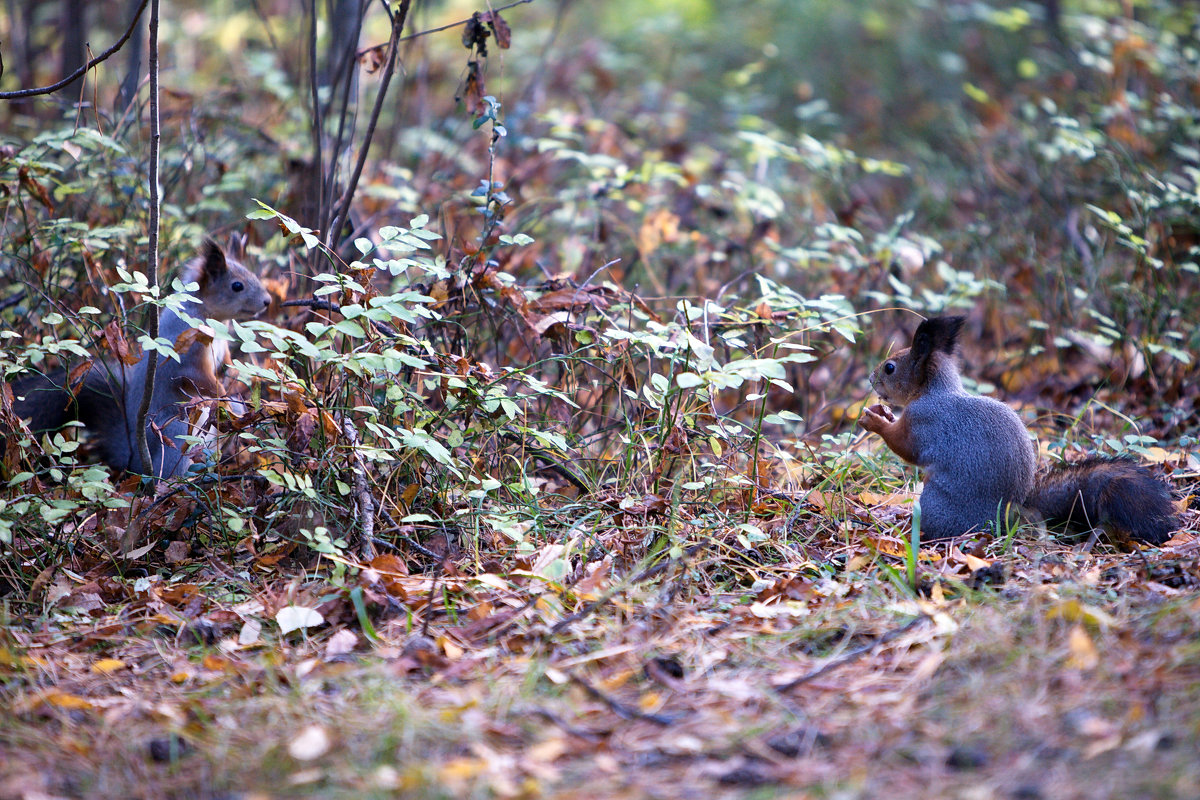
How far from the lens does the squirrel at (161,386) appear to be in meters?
3.91

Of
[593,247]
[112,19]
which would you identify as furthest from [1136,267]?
[112,19]

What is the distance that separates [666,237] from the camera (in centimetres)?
515

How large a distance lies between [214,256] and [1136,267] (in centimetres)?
449

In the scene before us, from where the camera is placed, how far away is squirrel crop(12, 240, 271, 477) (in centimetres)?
391

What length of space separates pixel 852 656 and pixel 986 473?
1243mm

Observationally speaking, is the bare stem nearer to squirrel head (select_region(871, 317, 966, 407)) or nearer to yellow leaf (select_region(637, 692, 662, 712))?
yellow leaf (select_region(637, 692, 662, 712))

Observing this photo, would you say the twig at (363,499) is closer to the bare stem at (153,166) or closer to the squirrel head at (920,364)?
the bare stem at (153,166)

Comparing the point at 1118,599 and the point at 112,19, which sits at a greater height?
the point at 112,19

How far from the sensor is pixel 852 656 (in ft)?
7.93

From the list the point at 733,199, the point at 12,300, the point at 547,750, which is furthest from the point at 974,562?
the point at 733,199

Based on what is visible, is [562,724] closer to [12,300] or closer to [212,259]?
[212,259]

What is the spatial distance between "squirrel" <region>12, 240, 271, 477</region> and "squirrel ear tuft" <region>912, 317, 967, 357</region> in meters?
2.61

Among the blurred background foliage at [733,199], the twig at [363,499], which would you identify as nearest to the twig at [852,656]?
the blurred background foliage at [733,199]

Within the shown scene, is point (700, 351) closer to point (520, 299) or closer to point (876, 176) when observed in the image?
point (520, 299)
